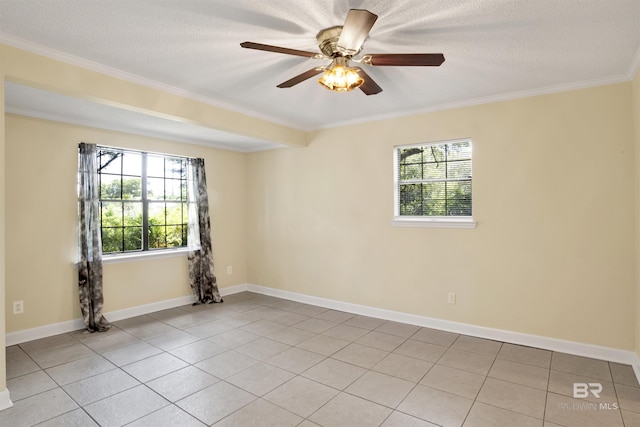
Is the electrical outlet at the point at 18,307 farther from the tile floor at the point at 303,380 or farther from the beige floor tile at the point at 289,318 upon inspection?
the beige floor tile at the point at 289,318

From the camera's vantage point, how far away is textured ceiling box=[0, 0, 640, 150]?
6.41 feet

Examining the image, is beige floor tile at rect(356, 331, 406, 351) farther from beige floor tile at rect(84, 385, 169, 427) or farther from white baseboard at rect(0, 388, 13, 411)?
white baseboard at rect(0, 388, 13, 411)

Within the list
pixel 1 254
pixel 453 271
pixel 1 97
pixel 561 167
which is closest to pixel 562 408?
pixel 453 271

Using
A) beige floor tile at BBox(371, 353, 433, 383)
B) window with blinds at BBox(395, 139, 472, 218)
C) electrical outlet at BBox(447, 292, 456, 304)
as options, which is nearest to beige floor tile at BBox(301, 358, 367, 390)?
beige floor tile at BBox(371, 353, 433, 383)

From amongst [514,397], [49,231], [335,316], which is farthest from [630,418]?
[49,231]

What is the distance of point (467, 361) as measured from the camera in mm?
3066

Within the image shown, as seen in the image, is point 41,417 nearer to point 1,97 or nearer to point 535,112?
point 1,97

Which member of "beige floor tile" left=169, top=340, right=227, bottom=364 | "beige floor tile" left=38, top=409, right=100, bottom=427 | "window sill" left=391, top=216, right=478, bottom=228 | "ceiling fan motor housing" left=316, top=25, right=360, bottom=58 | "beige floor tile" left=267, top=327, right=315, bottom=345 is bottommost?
"beige floor tile" left=267, top=327, right=315, bottom=345

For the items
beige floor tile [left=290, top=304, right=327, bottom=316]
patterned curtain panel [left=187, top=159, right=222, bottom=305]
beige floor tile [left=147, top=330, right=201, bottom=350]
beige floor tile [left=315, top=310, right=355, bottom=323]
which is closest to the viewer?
beige floor tile [left=147, top=330, right=201, bottom=350]

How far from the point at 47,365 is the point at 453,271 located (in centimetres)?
406

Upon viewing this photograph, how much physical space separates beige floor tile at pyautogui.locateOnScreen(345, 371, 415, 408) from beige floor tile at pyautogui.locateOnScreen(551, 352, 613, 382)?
1.40 meters

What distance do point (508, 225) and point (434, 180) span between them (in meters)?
0.92

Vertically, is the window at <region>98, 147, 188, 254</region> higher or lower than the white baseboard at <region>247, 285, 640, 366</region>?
higher

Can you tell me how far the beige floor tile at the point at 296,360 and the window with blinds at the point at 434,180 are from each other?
1968 millimetres
